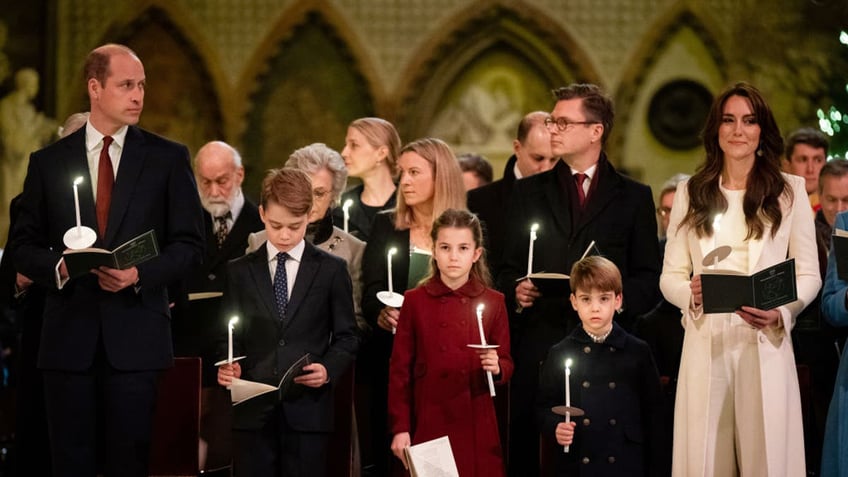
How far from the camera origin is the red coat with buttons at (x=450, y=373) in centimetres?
436

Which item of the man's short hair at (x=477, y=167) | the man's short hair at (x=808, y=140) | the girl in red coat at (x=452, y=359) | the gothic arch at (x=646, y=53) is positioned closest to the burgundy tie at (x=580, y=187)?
the girl in red coat at (x=452, y=359)

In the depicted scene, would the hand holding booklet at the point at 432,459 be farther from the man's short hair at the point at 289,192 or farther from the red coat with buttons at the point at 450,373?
the man's short hair at the point at 289,192

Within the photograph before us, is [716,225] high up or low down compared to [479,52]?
down

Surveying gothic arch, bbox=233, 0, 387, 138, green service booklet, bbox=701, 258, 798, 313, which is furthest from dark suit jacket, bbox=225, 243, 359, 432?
gothic arch, bbox=233, 0, 387, 138

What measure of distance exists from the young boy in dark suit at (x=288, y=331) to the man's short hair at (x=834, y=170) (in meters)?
2.51

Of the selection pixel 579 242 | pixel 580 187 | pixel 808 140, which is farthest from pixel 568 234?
pixel 808 140

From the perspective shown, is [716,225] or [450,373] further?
→ [450,373]

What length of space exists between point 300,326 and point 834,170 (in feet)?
9.02

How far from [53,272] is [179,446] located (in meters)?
1.27

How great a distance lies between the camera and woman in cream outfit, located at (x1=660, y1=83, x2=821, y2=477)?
3.99 meters

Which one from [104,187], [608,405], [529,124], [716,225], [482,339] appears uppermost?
[529,124]

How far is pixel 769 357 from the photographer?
157 inches

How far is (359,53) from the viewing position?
32.2 ft

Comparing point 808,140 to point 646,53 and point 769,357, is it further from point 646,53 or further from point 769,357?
point 646,53
